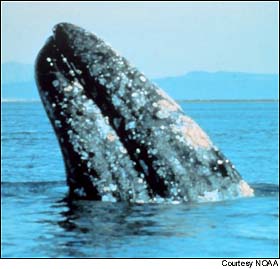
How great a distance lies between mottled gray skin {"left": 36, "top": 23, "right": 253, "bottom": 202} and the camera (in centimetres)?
1012

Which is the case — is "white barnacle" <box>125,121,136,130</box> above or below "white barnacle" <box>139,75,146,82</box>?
below

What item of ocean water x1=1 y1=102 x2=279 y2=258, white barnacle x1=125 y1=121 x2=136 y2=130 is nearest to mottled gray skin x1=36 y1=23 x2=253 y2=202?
white barnacle x1=125 y1=121 x2=136 y2=130

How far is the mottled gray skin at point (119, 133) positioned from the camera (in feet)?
33.2

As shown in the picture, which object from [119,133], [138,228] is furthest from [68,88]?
[138,228]

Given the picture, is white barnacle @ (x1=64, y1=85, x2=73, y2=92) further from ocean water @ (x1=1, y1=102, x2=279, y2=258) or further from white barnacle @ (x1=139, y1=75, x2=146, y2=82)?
ocean water @ (x1=1, y1=102, x2=279, y2=258)

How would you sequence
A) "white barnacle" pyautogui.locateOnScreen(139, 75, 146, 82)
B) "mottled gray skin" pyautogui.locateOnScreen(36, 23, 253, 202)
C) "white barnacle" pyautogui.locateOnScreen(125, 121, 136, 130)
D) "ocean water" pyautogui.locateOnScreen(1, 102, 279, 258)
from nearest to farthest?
"ocean water" pyautogui.locateOnScreen(1, 102, 279, 258)
"mottled gray skin" pyautogui.locateOnScreen(36, 23, 253, 202)
"white barnacle" pyautogui.locateOnScreen(125, 121, 136, 130)
"white barnacle" pyautogui.locateOnScreen(139, 75, 146, 82)

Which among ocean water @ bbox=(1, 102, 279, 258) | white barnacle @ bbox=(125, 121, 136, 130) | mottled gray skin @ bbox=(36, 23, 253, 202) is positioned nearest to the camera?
ocean water @ bbox=(1, 102, 279, 258)

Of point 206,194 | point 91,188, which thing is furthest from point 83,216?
point 206,194

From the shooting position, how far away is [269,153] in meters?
22.8

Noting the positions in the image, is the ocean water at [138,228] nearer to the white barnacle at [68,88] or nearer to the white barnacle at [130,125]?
the white barnacle at [130,125]

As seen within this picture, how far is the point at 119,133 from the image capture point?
10398mm

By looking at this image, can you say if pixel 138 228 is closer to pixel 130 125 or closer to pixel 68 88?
pixel 130 125

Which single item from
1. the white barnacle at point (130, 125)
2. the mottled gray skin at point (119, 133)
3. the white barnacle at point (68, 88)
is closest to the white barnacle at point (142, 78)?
the mottled gray skin at point (119, 133)

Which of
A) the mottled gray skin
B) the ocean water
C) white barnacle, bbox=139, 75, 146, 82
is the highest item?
white barnacle, bbox=139, 75, 146, 82
